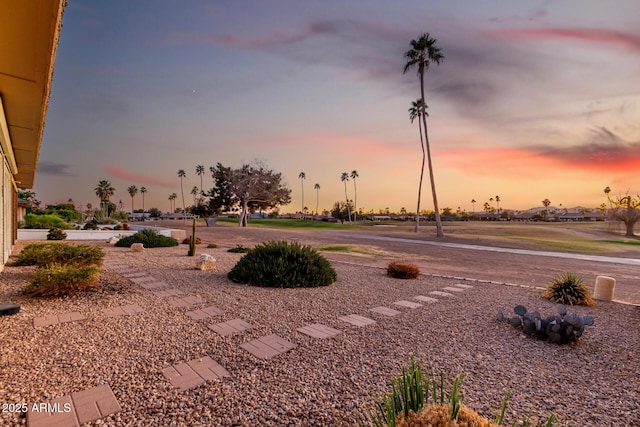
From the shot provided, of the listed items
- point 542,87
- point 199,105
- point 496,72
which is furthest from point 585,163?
point 199,105

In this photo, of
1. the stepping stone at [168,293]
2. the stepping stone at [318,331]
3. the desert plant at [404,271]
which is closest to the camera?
the stepping stone at [318,331]

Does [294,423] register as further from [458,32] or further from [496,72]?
[496,72]

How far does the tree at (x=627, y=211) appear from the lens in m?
31.9

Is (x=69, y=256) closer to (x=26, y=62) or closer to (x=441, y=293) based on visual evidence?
(x=26, y=62)

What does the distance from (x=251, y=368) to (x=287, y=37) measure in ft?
39.5

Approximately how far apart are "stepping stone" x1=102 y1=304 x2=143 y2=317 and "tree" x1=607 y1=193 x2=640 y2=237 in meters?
46.6

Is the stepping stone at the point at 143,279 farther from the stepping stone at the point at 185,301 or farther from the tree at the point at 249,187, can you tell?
the tree at the point at 249,187

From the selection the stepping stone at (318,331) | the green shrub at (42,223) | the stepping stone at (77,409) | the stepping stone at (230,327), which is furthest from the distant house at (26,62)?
the green shrub at (42,223)

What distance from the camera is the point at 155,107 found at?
14.8 metres

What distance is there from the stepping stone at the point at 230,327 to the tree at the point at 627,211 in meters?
45.3

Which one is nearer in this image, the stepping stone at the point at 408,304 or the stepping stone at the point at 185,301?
the stepping stone at the point at 185,301

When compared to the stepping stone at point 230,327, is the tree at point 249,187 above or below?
above

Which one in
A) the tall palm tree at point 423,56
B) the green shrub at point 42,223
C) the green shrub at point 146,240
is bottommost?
the green shrub at point 42,223

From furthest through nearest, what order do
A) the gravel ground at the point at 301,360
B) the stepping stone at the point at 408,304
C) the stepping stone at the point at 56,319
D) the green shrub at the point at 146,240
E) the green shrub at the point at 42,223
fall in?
the green shrub at the point at 42,223 < the green shrub at the point at 146,240 < the stepping stone at the point at 408,304 < the stepping stone at the point at 56,319 < the gravel ground at the point at 301,360
